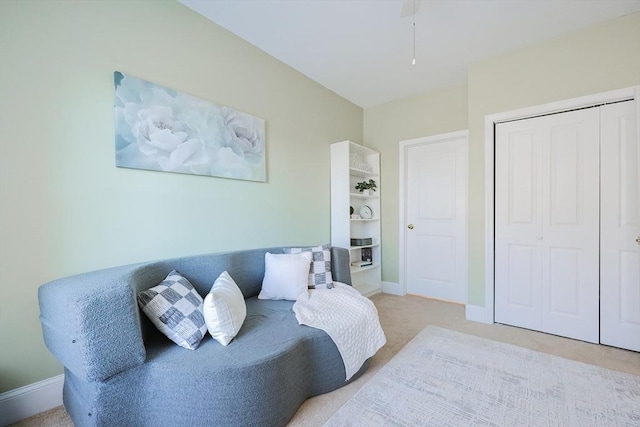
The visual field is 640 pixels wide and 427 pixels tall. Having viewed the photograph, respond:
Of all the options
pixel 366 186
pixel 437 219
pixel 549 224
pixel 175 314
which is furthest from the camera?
pixel 366 186

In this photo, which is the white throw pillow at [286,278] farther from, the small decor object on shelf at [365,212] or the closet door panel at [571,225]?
the closet door panel at [571,225]

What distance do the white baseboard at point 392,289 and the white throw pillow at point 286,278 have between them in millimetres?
1956

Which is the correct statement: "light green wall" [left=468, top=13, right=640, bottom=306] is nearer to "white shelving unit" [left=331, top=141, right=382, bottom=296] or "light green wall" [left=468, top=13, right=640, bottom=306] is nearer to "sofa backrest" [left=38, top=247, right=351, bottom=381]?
"white shelving unit" [left=331, top=141, right=382, bottom=296]

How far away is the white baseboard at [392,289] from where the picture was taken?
3.77 m

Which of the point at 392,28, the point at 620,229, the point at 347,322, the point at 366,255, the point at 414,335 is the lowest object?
the point at 414,335

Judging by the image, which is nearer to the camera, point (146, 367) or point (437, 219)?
point (146, 367)

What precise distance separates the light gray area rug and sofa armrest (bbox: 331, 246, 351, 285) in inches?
30.0

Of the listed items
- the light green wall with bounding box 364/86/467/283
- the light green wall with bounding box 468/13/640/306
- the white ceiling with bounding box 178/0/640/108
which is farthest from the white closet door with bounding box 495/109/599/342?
the light green wall with bounding box 364/86/467/283

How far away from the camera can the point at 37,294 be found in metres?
1.50

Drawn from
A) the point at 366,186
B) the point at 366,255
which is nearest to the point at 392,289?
the point at 366,255

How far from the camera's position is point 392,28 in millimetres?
2297

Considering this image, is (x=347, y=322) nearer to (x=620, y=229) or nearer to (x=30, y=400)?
(x=30, y=400)

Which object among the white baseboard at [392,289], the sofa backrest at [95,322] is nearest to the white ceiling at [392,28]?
the sofa backrest at [95,322]

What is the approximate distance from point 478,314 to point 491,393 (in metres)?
1.37
